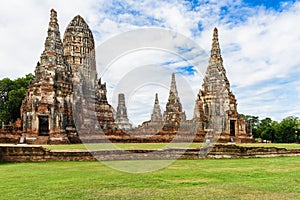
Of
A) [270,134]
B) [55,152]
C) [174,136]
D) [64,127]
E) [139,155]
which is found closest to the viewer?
[55,152]

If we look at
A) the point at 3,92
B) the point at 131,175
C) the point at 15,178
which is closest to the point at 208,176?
the point at 131,175

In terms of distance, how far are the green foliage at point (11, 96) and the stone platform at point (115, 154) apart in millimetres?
33015

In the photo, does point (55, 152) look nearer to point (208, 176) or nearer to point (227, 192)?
point (208, 176)

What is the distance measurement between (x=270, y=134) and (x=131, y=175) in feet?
182

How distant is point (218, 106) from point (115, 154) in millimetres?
32519

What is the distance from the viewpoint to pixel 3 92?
49.0 meters

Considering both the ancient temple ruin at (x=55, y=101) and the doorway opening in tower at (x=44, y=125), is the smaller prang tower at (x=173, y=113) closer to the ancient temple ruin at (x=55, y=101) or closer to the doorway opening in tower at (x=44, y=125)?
the ancient temple ruin at (x=55, y=101)

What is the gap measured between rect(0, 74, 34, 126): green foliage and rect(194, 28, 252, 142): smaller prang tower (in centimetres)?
2642

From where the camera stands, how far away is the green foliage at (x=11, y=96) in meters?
45.2

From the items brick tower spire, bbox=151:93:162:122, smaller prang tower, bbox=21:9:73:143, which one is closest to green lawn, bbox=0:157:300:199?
smaller prang tower, bbox=21:9:73:143

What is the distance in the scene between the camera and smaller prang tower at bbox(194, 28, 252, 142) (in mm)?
43344

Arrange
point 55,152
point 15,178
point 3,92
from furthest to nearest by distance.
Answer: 1. point 3,92
2. point 55,152
3. point 15,178

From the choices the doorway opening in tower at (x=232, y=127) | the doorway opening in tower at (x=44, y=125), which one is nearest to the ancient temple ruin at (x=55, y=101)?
the doorway opening in tower at (x=44, y=125)

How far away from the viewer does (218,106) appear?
148 ft
